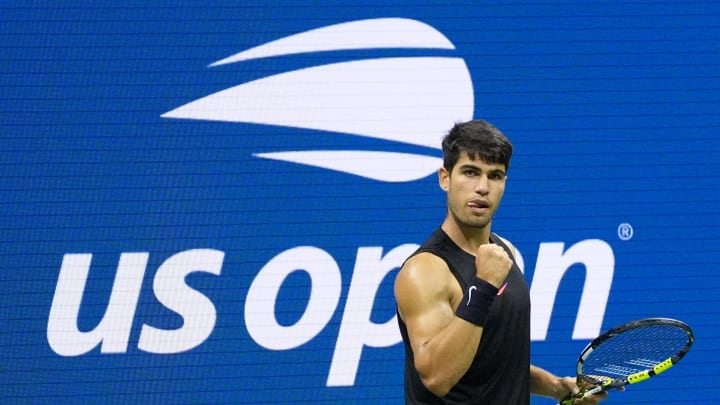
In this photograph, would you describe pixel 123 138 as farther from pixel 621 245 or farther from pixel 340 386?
pixel 621 245

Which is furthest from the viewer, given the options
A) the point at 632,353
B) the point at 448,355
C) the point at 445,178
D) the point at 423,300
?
the point at 632,353

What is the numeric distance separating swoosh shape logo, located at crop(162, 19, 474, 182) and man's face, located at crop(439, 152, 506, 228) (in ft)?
7.54

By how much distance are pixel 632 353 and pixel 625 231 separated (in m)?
1.92

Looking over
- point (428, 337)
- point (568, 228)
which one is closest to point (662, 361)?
point (428, 337)

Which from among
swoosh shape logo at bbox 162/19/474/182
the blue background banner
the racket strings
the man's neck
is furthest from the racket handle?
swoosh shape logo at bbox 162/19/474/182

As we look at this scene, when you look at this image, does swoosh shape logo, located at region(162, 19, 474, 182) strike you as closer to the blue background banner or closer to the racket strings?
the blue background banner

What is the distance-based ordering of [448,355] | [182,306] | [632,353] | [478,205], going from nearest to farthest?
[448,355], [478,205], [632,353], [182,306]

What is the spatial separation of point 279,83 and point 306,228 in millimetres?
721

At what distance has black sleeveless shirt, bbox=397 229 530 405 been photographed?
124 inches

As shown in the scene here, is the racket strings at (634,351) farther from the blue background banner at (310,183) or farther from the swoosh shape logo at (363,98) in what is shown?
the swoosh shape logo at (363,98)

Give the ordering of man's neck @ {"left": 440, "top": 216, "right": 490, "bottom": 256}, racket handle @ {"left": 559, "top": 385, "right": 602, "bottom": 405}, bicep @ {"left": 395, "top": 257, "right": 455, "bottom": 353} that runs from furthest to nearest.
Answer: racket handle @ {"left": 559, "top": 385, "right": 602, "bottom": 405} → man's neck @ {"left": 440, "top": 216, "right": 490, "bottom": 256} → bicep @ {"left": 395, "top": 257, "right": 455, "bottom": 353}

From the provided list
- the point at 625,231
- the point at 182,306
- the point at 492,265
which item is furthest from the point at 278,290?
the point at 492,265

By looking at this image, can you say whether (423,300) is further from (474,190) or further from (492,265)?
(474,190)

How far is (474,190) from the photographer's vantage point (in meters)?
3.21
